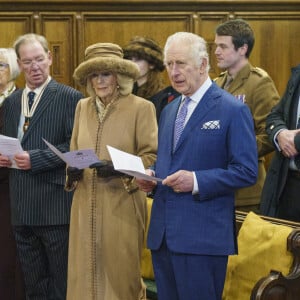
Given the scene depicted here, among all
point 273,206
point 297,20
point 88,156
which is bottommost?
point 273,206

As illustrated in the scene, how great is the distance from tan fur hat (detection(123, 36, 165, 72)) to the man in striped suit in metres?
1.15

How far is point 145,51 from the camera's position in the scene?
5.54 m

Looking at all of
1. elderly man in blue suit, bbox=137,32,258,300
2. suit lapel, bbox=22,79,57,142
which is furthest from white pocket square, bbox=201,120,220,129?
suit lapel, bbox=22,79,57,142

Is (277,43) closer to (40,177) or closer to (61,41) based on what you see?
(61,41)

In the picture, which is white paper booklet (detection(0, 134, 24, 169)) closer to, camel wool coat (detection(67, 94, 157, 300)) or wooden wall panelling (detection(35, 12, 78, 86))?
camel wool coat (detection(67, 94, 157, 300))

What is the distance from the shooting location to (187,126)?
338 centimetres

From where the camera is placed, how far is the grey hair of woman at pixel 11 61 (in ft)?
15.8

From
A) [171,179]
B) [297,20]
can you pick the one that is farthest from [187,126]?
[297,20]

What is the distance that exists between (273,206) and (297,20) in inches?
103

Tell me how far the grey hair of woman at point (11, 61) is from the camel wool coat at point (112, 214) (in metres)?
0.95

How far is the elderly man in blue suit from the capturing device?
3.30 m

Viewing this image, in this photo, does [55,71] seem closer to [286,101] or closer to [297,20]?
[297,20]

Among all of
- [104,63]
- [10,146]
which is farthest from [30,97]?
[104,63]

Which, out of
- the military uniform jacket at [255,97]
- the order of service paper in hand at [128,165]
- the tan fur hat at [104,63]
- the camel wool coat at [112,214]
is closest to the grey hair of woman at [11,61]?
the tan fur hat at [104,63]
